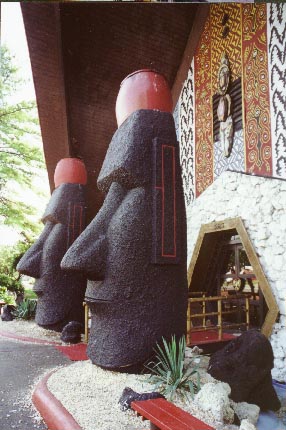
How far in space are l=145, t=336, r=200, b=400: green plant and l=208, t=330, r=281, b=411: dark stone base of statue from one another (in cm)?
55

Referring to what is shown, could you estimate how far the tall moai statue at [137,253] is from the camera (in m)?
3.21

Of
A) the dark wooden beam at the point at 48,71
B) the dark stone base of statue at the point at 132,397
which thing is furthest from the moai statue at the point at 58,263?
the dark stone base of statue at the point at 132,397

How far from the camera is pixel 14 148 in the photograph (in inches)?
174

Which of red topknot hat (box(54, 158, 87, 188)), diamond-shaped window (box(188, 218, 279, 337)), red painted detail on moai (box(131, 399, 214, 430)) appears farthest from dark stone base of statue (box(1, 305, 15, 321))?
red painted detail on moai (box(131, 399, 214, 430))

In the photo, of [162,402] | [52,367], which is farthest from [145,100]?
[52,367]

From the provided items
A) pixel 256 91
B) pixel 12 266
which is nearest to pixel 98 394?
pixel 256 91

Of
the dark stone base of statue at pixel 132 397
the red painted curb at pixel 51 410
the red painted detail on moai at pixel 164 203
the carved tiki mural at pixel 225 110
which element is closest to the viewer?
the red painted curb at pixel 51 410

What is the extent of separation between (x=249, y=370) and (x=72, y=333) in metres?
2.46

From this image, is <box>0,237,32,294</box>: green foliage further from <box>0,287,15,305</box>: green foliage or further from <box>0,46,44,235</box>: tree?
<box>0,46,44,235</box>: tree

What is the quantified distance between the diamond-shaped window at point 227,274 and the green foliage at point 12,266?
323cm

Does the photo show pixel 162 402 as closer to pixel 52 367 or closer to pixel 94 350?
pixel 94 350

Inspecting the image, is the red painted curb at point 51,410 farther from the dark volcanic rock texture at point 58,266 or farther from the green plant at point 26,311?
the green plant at point 26,311

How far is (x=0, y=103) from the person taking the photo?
3.25 metres

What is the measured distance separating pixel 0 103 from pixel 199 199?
3.95 m
